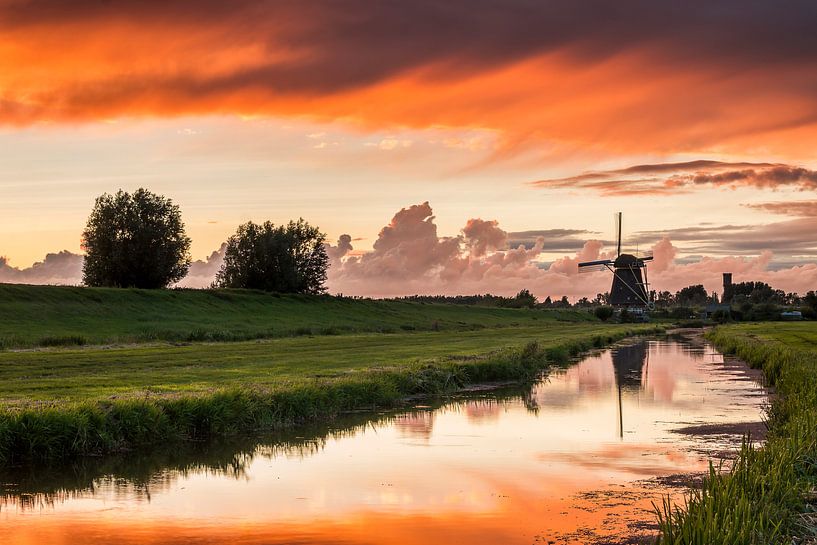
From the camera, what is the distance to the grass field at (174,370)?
74.3ft

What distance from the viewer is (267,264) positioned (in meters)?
133

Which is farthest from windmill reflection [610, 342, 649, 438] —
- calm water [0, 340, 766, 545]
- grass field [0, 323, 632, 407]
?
grass field [0, 323, 632, 407]

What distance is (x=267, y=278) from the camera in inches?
5226

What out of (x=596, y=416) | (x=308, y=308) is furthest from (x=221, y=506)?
(x=308, y=308)

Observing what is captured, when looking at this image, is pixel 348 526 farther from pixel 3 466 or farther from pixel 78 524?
pixel 3 466

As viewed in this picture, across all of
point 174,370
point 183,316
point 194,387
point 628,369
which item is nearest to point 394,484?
point 194,387

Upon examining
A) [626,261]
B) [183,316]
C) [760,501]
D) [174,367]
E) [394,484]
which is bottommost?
[394,484]

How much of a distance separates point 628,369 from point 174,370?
27.9 meters

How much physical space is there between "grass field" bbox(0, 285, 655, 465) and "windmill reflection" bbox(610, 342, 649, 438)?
152 inches

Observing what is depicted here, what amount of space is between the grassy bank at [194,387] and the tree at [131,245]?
5750cm

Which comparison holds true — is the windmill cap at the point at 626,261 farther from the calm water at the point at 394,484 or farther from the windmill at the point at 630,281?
the calm water at the point at 394,484

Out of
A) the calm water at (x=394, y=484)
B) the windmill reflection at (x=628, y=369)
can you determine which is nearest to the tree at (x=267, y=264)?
the windmill reflection at (x=628, y=369)

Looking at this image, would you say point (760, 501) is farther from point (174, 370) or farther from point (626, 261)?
point (626, 261)

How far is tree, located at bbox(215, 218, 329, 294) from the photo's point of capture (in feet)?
434
